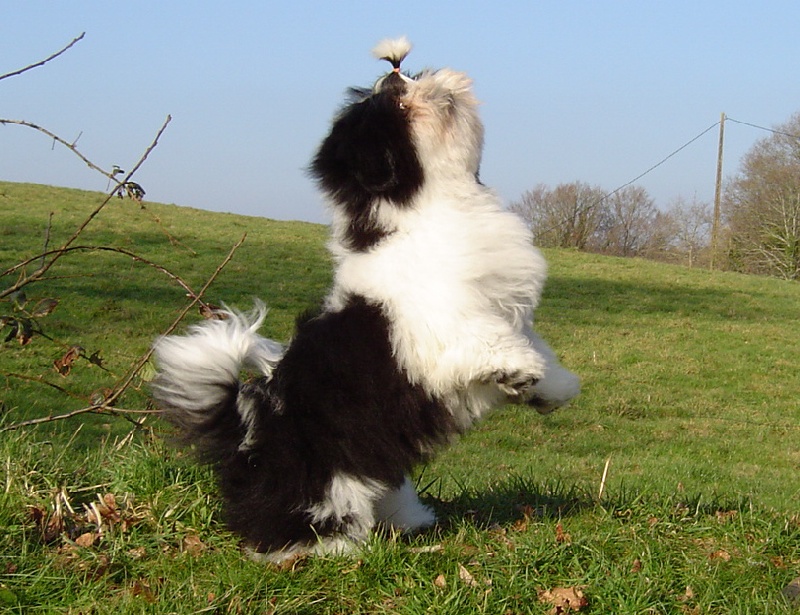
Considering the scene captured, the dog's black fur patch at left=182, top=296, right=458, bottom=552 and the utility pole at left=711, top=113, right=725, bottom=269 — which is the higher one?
the utility pole at left=711, top=113, right=725, bottom=269

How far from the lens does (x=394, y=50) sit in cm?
327

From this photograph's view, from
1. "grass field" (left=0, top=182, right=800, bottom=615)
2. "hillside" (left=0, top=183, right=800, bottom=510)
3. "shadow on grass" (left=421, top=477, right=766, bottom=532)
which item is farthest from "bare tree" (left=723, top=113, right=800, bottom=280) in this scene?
"shadow on grass" (left=421, top=477, right=766, bottom=532)

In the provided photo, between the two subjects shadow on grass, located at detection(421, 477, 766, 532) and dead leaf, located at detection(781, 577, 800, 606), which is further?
shadow on grass, located at detection(421, 477, 766, 532)

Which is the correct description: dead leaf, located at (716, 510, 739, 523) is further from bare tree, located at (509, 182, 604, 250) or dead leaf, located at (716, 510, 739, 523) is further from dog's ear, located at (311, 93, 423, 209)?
bare tree, located at (509, 182, 604, 250)

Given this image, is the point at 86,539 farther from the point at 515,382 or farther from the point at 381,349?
the point at 515,382

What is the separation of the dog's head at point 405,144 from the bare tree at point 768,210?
3267 cm

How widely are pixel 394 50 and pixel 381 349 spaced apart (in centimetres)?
114

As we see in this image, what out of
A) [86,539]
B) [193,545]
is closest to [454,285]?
[193,545]

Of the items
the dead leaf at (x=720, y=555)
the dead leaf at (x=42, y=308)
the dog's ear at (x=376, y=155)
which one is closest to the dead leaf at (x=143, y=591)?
the dead leaf at (x=42, y=308)

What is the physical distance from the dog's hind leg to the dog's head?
3.44 ft

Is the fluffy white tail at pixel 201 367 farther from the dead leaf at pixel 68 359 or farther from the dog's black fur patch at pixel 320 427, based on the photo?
the dead leaf at pixel 68 359

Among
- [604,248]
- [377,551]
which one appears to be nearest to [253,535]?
[377,551]

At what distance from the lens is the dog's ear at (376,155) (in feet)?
10.3

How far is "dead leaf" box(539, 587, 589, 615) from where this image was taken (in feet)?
9.89
